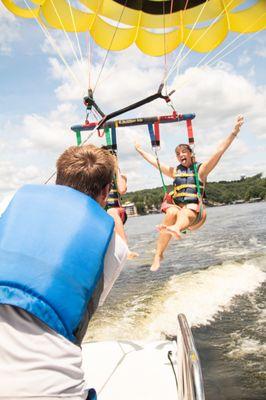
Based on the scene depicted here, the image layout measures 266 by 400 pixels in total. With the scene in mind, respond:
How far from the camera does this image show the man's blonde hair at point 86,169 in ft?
5.01

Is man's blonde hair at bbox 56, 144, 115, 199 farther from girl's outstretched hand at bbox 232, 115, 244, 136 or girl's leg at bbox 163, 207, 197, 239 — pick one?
girl's outstretched hand at bbox 232, 115, 244, 136

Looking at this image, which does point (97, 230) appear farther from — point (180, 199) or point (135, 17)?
point (135, 17)

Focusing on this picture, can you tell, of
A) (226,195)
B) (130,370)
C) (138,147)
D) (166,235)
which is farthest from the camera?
(226,195)

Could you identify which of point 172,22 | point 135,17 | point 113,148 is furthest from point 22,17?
point 113,148

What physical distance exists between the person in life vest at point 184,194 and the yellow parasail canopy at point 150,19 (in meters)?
2.52

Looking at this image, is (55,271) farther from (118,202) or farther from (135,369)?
(118,202)

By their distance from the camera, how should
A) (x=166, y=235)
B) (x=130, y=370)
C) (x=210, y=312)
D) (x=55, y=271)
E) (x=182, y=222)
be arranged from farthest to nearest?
(x=210, y=312)
(x=166, y=235)
(x=182, y=222)
(x=130, y=370)
(x=55, y=271)

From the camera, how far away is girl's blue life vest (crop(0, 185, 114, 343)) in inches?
50.3

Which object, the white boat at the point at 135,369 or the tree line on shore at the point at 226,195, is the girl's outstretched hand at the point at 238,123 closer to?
the white boat at the point at 135,369

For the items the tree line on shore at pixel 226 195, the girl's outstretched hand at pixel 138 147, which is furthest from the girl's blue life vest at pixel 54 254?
the tree line on shore at pixel 226 195

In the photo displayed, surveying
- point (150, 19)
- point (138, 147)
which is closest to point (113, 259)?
point (138, 147)

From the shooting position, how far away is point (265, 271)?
13.1 metres

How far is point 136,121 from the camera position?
4957mm

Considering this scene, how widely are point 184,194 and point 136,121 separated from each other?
4.00 ft
